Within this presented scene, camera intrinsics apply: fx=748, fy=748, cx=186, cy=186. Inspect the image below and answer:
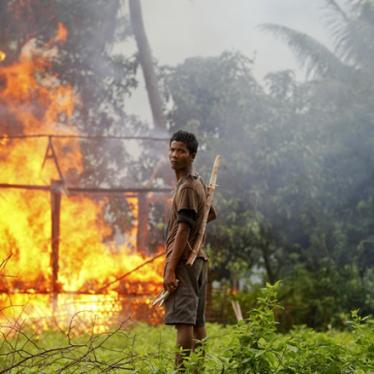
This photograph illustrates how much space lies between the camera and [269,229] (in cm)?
1698

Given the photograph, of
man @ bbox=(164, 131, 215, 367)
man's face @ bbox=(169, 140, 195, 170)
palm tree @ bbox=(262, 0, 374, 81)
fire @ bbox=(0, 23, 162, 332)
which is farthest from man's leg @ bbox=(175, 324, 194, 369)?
palm tree @ bbox=(262, 0, 374, 81)

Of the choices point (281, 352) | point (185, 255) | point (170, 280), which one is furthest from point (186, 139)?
point (281, 352)

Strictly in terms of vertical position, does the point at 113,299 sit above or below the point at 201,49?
below

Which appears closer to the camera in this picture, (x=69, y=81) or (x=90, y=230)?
(x=90, y=230)

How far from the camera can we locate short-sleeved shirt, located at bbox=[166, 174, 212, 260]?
5188mm

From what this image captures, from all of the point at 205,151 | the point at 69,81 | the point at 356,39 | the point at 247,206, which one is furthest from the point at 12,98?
the point at 356,39

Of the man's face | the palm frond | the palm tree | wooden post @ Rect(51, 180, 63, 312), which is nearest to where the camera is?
the man's face

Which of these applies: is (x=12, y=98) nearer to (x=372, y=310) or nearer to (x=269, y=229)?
(x=269, y=229)

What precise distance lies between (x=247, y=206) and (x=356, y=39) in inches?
185

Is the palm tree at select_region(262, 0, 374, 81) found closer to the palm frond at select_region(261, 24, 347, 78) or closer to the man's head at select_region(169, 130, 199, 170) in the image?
the palm frond at select_region(261, 24, 347, 78)

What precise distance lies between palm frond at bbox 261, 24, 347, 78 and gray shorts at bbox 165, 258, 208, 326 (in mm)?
12963

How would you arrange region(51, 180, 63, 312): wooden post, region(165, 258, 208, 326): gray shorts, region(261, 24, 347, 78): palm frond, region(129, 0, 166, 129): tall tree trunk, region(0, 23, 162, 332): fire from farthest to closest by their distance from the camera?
1. region(261, 24, 347, 78): palm frond
2. region(129, 0, 166, 129): tall tree trunk
3. region(0, 23, 162, 332): fire
4. region(51, 180, 63, 312): wooden post
5. region(165, 258, 208, 326): gray shorts

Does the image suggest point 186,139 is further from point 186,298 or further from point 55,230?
point 55,230

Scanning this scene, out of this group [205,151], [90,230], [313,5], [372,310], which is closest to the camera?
[90,230]
